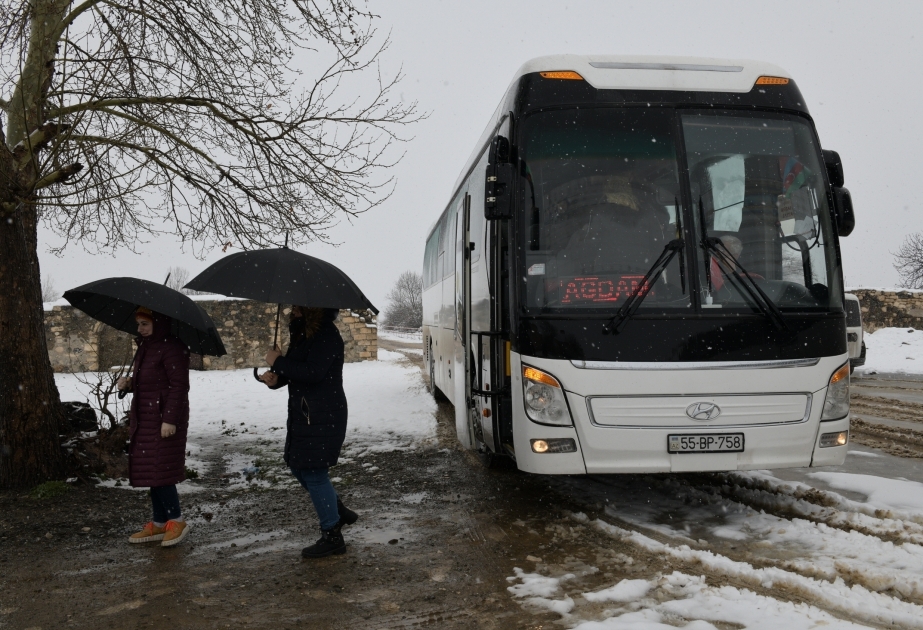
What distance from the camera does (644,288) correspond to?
16.4ft

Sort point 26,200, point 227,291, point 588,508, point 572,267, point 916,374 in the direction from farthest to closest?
1. point 916,374
2. point 26,200
3. point 588,508
4. point 572,267
5. point 227,291

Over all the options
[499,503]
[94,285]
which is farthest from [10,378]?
[499,503]

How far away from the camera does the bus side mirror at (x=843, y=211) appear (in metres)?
5.29

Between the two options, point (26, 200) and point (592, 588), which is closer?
point (592, 588)

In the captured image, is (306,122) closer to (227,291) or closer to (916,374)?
(227,291)

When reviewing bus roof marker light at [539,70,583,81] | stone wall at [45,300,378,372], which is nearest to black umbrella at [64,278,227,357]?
bus roof marker light at [539,70,583,81]

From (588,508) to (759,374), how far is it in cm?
169

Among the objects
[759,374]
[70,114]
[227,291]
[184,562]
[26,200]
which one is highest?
[70,114]

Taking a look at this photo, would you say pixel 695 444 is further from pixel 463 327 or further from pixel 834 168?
pixel 463 327

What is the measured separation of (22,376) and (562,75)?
5188mm

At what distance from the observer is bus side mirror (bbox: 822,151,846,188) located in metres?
5.44

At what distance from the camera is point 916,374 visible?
59.2 ft

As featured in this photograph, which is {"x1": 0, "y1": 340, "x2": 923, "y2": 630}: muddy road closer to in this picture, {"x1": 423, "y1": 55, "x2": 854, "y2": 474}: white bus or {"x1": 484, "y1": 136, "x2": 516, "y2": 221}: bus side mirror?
{"x1": 423, "y1": 55, "x2": 854, "y2": 474}: white bus

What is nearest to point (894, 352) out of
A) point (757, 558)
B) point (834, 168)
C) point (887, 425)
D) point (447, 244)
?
point (887, 425)
